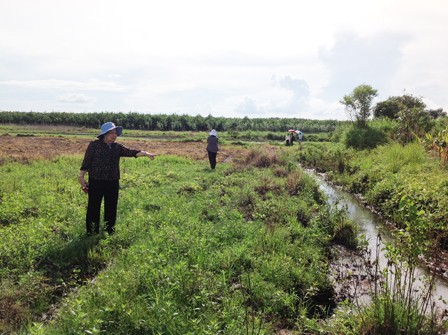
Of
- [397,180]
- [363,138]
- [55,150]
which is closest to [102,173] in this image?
[397,180]

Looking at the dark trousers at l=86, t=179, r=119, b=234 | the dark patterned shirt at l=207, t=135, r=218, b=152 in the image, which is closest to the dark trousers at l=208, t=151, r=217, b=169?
the dark patterned shirt at l=207, t=135, r=218, b=152

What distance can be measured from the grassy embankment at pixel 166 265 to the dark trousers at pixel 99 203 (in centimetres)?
27

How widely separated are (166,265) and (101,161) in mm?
2600

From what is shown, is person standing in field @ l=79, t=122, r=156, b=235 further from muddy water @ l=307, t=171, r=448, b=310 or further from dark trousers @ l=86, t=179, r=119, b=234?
muddy water @ l=307, t=171, r=448, b=310

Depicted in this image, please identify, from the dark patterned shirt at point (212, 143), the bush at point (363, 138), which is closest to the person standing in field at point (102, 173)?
the dark patterned shirt at point (212, 143)

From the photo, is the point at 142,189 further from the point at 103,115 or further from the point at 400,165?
the point at 103,115

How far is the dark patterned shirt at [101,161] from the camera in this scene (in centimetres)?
680

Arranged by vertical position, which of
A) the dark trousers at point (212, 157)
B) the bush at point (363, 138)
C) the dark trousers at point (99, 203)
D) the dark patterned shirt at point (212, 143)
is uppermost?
the bush at point (363, 138)

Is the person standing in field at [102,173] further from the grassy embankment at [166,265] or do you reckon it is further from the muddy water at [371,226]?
the muddy water at [371,226]

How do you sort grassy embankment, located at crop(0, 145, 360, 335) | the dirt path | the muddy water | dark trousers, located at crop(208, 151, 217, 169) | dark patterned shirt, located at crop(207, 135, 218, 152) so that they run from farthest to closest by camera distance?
the dirt path, dark trousers, located at crop(208, 151, 217, 169), dark patterned shirt, located at crop(207, 135, 218, 152), the muddy water, grassy embankment, located at crop(0, 145, 360, 335)

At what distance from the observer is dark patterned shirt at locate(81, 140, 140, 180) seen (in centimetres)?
680

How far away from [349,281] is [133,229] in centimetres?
428

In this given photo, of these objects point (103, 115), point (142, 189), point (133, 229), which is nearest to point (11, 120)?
point (103, 115)

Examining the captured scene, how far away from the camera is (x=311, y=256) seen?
6.91 m
